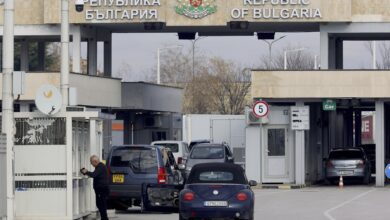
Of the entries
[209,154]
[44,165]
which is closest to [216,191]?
[44,165]

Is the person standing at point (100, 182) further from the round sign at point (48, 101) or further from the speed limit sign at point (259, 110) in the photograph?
the speed limit sign at point (259, 110)

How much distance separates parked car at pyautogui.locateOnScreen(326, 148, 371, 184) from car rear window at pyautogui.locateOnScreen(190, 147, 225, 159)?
4621 millimetres

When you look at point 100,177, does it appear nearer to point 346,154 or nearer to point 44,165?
point 44,165

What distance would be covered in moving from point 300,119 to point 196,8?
671cm

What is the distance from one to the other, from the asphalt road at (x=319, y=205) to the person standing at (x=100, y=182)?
246cm


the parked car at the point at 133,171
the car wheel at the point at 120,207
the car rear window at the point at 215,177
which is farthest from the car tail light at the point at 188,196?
the car wheel at the point at 120,207

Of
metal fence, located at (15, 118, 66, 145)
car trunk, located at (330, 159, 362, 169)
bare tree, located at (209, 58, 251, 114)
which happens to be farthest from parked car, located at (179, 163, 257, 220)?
bare tree, located at (209, 58, 251, 114)

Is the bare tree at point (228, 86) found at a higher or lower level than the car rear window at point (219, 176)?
higher

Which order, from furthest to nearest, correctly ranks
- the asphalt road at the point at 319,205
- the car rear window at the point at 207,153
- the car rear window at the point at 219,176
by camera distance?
the car rear window at the point at 207,153 → the asphalt road at the point at 319,205 → the car rear window at the point at 219,176

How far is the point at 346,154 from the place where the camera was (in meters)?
47.7

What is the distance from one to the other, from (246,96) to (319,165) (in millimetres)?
49401

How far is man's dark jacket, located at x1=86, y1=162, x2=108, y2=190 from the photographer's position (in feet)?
86.2

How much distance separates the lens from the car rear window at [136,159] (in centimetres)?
3055

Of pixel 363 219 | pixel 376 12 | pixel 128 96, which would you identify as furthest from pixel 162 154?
pixel 128 96
